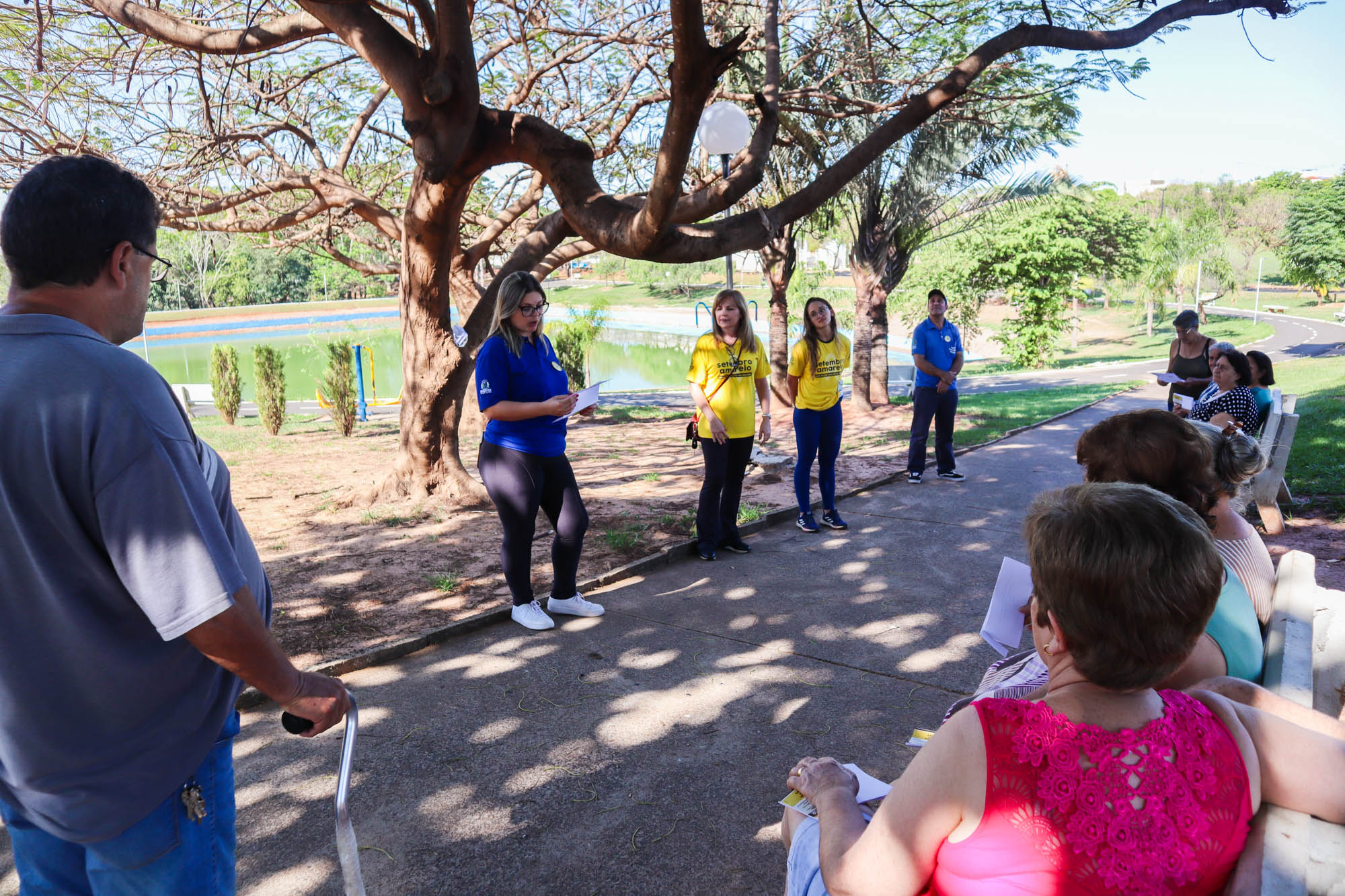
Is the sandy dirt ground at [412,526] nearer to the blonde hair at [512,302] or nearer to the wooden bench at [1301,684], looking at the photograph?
the blonde hair at [512,302]

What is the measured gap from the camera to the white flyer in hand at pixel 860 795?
2051 millimetres

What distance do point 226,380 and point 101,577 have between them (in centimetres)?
1658

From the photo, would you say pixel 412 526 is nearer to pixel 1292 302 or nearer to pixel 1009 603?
pixel 1009 603

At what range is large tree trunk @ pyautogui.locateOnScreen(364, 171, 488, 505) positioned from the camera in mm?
7535

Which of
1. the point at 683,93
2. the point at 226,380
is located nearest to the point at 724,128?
the point at 683,93

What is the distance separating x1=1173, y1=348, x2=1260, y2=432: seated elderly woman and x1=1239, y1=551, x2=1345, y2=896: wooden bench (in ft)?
14.6

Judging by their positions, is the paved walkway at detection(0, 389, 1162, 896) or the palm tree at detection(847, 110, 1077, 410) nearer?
the paved walkway at detection(0, 389, 1162, 896)

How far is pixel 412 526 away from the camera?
7199 millimetres

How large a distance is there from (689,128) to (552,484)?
2186 millimetres

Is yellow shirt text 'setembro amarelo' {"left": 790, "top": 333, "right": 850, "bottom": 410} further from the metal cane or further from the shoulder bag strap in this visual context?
the metal cane

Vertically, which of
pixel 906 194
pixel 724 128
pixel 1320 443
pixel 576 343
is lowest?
pixel 1320 443

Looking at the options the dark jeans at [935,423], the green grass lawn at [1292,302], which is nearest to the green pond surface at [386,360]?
the dark jeans at [935,423]

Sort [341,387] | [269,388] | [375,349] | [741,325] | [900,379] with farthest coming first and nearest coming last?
[375,349] → [900,379] → [269,388] → [341,387] → [741,325]

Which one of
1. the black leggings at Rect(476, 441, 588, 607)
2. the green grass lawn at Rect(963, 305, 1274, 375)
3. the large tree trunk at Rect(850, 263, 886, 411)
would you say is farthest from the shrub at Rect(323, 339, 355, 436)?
the green grass lawn at Rect(963, 305, 1274, 375)
